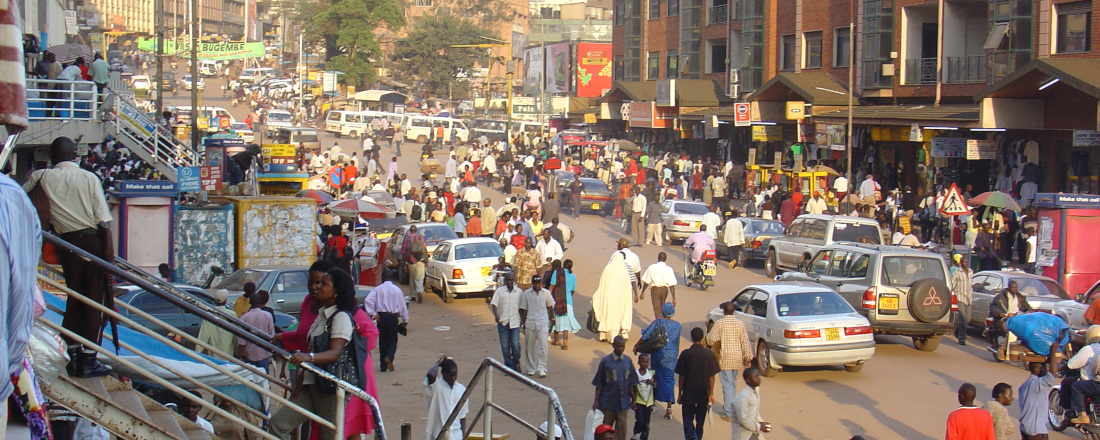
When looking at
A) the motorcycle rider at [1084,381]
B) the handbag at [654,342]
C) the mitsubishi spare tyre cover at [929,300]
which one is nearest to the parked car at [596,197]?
the mitsubishi spare tyre cover at [929,300]

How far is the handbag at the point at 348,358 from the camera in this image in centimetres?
643

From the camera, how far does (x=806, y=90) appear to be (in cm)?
3638

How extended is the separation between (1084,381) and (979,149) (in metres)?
19.1

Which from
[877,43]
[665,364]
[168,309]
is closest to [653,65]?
[877,43]

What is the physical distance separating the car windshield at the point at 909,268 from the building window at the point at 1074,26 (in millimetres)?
13330

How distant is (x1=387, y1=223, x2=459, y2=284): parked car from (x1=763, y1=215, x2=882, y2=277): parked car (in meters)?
7.39

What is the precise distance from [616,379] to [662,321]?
1.94 metres

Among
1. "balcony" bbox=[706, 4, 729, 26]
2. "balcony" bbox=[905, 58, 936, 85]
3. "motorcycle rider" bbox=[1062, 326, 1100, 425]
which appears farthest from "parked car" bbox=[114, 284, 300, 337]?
"balcony" bbox=[706, 4, 729, 26]

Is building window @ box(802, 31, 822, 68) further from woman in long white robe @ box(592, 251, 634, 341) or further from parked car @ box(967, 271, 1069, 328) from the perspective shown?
woman in long white robe @ box(592, 251, 634, 341)

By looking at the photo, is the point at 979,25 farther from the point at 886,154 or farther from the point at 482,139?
the point at 482,139

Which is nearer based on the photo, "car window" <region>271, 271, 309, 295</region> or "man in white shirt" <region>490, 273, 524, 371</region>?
"man in white shirt" <region>490, 273, 524, 371</region>

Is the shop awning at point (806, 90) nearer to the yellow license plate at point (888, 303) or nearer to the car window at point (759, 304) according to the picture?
the yellow license plate at point (888, 303)

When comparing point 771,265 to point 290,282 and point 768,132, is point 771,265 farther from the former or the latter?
point 768,132

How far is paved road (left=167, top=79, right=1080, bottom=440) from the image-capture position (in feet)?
39.3
